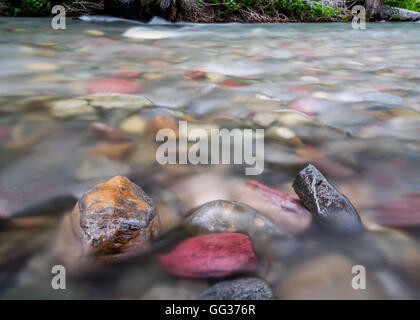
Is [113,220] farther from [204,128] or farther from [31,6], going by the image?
[31,6]

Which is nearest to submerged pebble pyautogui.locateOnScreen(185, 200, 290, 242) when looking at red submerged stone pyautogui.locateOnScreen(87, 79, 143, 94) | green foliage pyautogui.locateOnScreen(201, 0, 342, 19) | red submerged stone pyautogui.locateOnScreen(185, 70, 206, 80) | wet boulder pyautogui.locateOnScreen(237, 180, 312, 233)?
wet boulder pyautogui.locateOnScreen(237, 180, 312, 233)

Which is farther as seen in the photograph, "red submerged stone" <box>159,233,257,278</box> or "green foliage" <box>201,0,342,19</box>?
"green foliage" <box>201,0,342,19</box>

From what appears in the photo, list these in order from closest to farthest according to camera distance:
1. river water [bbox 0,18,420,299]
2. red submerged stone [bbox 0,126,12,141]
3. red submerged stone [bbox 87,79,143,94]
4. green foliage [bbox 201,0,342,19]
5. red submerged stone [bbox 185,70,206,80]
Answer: river water [bbox 0,18,420,299], red submerged stone [bbox 0,126,12,141], red submerged stone [bbox 87,79,143,94], red submerged stone [bbox 185,70,206,80], green foliage [bbox 201,0,342,19]

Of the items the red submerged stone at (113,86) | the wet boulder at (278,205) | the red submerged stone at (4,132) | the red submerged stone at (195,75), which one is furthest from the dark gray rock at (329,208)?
the red submerged stone at (195,75)

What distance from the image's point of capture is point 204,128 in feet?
5.01

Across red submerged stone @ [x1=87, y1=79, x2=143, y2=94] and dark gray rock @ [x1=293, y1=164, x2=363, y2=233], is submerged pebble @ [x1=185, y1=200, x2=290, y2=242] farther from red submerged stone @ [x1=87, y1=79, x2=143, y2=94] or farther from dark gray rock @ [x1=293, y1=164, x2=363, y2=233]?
red submerged stone @ [x1=87, y1=79, x2=143, y2=94]

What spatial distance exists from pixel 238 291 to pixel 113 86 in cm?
162

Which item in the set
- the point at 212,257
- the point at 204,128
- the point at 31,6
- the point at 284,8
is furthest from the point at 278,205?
the point at 284,8

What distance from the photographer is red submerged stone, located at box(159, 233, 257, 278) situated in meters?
0.75

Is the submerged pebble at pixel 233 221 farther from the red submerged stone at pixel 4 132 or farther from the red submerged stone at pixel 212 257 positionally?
the red submerged stone at pixel 4 132

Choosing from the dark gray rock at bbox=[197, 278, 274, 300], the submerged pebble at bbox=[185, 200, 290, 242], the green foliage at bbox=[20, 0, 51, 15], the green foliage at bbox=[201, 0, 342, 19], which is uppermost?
the green foliage at bbox=[201, 0, 342, 19]
